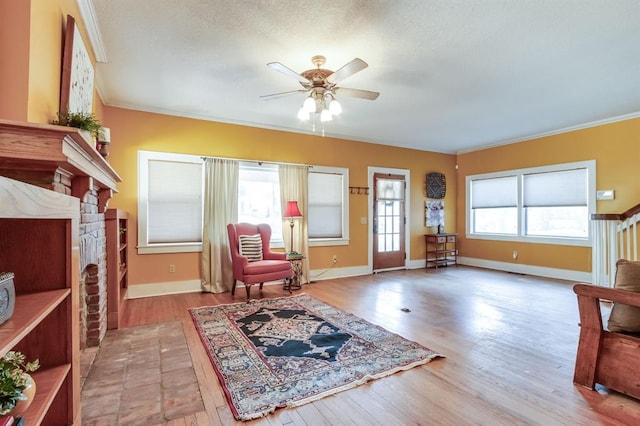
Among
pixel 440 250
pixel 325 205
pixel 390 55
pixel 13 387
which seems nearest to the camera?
pixel 13 387

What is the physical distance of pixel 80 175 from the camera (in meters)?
1.98

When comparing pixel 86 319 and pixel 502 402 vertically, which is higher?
pixel 86 319

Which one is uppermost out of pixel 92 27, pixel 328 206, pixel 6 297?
pixel 92 27

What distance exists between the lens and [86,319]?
2.69 m

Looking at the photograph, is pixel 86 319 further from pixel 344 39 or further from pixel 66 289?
pixel 344 39

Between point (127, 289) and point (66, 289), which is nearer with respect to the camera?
point (66, 289)

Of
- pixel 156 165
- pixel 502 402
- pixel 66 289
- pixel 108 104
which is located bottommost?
pixel 502 402

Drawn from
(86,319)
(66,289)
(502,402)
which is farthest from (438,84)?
(86,319)

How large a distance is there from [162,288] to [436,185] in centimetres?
589

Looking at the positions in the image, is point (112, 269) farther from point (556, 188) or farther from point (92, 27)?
point (556, 188)

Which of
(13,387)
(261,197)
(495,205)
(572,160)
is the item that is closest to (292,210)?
(261,197)

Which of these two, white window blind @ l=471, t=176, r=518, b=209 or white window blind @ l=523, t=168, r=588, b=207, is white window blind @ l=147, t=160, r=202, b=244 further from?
white window blind @ l=523, t=168, r=588, b=207

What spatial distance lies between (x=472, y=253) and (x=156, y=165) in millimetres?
6615

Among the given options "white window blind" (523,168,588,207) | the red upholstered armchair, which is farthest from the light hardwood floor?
"white window blind" (523,168,588,207)
